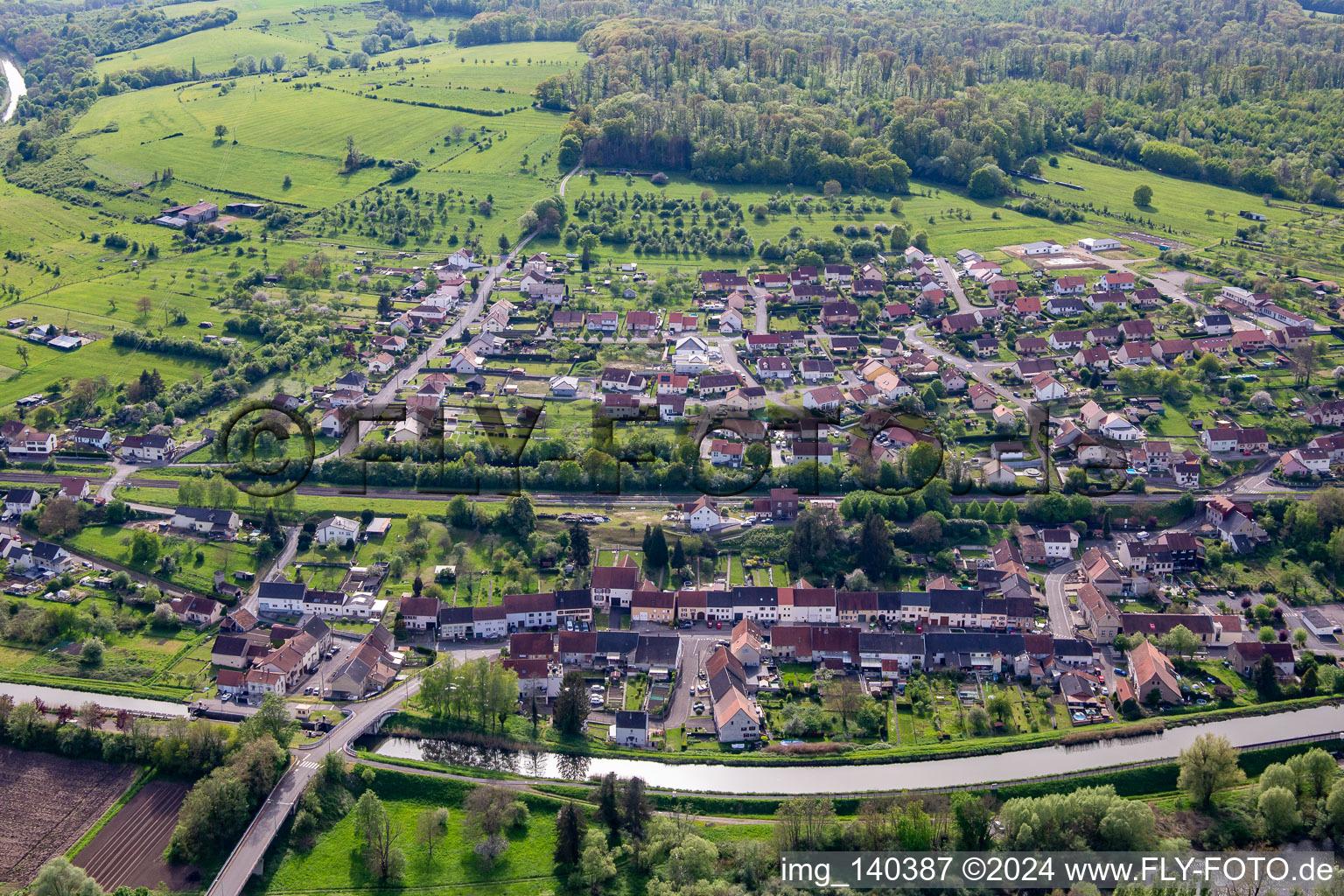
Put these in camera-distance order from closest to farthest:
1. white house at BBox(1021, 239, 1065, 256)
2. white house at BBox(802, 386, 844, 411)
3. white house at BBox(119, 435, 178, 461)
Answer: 1. white house at BBox(119, 435, 178, 461)
2. white house at BBox(802, 386, 844, 411)
3. white house at BBox(1021, 239, 1065, 256)

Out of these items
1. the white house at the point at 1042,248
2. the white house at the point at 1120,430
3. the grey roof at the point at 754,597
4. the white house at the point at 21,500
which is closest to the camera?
the grey roof at the point at 754,597

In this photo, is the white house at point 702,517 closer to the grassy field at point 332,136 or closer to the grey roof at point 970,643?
the grey roof at point 970,643

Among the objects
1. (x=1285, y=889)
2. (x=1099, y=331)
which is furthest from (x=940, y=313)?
(x=1285, y=889)

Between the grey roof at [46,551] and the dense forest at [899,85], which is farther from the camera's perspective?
the dense forest at [899,85]

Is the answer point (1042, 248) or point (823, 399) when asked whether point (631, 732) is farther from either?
point (1042, 248)

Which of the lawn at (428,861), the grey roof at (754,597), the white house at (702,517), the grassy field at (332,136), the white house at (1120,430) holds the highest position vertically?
the grassy field at (332,136)

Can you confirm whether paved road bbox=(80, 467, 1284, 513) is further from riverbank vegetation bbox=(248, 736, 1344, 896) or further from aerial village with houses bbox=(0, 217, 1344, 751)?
riverbank vegetation bbox=(248, 736, 1344, 896)

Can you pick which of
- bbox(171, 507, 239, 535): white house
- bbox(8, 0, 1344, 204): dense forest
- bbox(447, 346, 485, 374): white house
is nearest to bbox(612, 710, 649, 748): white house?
bbox(171, 507, 239, 535): white house

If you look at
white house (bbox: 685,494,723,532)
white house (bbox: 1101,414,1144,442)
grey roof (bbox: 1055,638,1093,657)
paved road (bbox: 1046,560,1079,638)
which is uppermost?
white house (bbox: 1101,414,1144,442)

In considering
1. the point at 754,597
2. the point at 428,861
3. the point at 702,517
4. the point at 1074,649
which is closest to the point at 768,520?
the point at 702,517

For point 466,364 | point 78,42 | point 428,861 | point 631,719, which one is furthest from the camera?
point 78,42

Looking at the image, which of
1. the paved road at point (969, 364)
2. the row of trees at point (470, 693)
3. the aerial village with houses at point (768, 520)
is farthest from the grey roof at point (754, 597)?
the paved road at point (969, 364)
